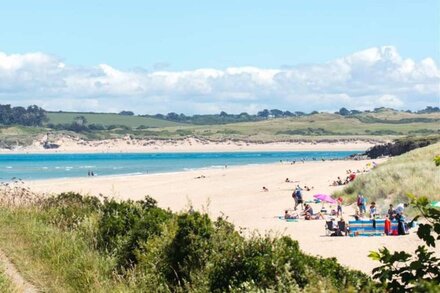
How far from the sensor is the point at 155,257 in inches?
409

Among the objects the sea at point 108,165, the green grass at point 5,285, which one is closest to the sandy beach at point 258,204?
the green grass at point 5,285

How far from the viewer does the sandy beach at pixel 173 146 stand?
176 m

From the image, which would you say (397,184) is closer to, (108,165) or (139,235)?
(139,235)

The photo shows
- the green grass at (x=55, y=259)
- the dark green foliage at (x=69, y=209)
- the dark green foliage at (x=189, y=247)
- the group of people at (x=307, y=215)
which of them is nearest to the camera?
the green grass at (x=55, y=259)

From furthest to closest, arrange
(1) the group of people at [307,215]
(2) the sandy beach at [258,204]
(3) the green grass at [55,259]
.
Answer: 1. (1) the group of people at [307,215]
2. (2) the sandy beach at [258,204]
3. (3) the green grass at [55,259]

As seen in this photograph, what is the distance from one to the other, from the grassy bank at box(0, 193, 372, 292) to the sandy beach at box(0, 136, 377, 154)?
160 metres

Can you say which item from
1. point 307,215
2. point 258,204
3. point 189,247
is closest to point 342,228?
point 307,215

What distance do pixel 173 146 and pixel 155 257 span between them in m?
173

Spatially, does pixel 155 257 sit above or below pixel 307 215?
above

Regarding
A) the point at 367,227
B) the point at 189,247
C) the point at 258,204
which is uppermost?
the point at 189,247

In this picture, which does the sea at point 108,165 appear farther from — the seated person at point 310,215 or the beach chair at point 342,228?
the beach chair at point 342,228

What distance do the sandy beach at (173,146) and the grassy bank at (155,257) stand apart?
6317 inches

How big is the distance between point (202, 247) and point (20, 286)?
2.65m

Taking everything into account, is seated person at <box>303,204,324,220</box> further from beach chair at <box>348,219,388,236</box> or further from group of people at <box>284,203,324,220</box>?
beach chair at <box>348,219,388,236</box>
